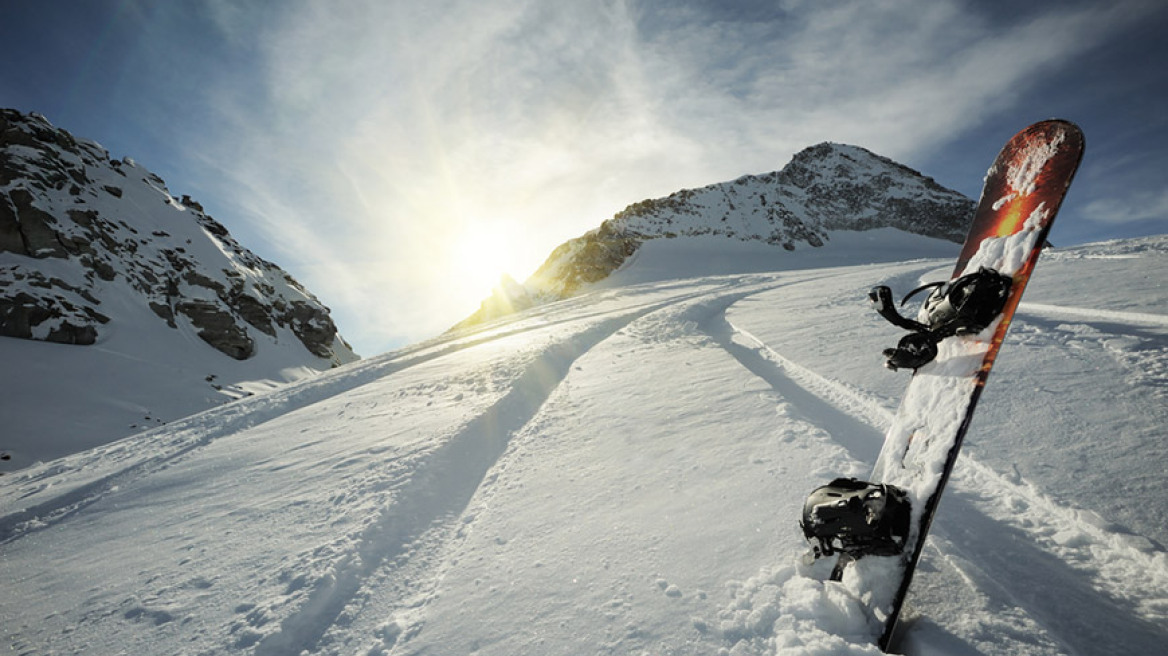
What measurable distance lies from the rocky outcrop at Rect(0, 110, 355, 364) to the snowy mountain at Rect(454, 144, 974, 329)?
19.6 meters

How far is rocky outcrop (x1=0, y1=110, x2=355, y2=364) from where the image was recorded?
→ 18.3 m

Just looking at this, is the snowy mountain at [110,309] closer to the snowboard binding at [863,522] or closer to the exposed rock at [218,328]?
the exposed rock at [218,328]

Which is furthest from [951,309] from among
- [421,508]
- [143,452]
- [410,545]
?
[143,452]

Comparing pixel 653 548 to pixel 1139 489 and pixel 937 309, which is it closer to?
pixel 937 309

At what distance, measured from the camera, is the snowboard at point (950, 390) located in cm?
161

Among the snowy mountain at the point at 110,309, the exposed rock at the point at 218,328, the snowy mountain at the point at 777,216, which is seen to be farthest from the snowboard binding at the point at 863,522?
the snowy mountain at the point at 777,216

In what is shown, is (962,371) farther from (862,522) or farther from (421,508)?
(421,508)

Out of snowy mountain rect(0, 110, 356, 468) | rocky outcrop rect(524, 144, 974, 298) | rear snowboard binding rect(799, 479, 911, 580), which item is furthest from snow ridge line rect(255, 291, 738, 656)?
rocky outcrop rect(524, 144, 974, 298)

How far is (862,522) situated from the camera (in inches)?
62.1

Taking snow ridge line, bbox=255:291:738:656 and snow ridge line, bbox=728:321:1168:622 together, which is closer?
snow ridge line, bbox=728:321:1168:622

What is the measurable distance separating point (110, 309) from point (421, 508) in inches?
1114

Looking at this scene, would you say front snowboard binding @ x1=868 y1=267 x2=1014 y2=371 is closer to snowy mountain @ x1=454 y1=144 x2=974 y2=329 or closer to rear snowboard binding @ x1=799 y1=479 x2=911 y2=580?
rear snowboard binding @ x1=799 y1=479 x2=911 y2=580

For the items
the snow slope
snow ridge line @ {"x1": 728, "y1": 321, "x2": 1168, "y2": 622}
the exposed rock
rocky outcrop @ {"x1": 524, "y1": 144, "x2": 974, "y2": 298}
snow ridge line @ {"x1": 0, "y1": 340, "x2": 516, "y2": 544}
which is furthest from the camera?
rocky outcrop @ {"x1": 524, "y1": 144, "x2": 974, "y2": 298}

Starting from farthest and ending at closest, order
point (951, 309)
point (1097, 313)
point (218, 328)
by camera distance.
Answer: point (218, 328), point (1097, 313), point (951, 309)
